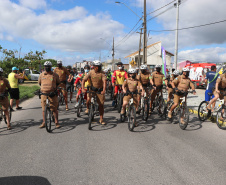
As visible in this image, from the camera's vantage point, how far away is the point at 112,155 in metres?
4.27

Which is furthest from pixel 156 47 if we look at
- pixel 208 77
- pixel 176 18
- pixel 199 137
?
pixel 199 137

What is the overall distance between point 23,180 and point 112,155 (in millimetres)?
1767

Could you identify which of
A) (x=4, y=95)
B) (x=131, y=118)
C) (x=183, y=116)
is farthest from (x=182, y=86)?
(x=4, y=95)

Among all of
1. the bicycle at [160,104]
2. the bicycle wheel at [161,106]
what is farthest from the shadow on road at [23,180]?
the bicycle wheel at [161,106]

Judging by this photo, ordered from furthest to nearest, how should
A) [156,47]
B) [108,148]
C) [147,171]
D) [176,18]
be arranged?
[156,47] → [176,18] → [108,148] → [147,171]

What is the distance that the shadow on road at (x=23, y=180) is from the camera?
320 centimetres

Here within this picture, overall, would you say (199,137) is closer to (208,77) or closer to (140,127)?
(140,127)

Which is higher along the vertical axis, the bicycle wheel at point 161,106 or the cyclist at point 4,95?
the cyclist at point 4,95

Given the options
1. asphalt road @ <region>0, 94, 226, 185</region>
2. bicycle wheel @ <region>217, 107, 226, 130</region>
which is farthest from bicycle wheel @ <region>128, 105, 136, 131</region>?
bicycle wheel @ <region>217, 107, 226, 130</region>

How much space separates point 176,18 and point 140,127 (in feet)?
44.4

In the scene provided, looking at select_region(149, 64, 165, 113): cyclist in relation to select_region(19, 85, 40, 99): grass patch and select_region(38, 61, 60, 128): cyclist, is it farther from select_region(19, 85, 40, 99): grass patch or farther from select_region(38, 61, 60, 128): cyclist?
select_region(19, 85, 40, 99): grass patch

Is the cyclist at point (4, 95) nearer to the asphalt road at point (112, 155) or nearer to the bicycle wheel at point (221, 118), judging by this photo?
the asphalt road at point (112, 155)

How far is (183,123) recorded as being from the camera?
6.38 metres

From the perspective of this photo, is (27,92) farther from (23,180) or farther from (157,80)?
(23,180)
